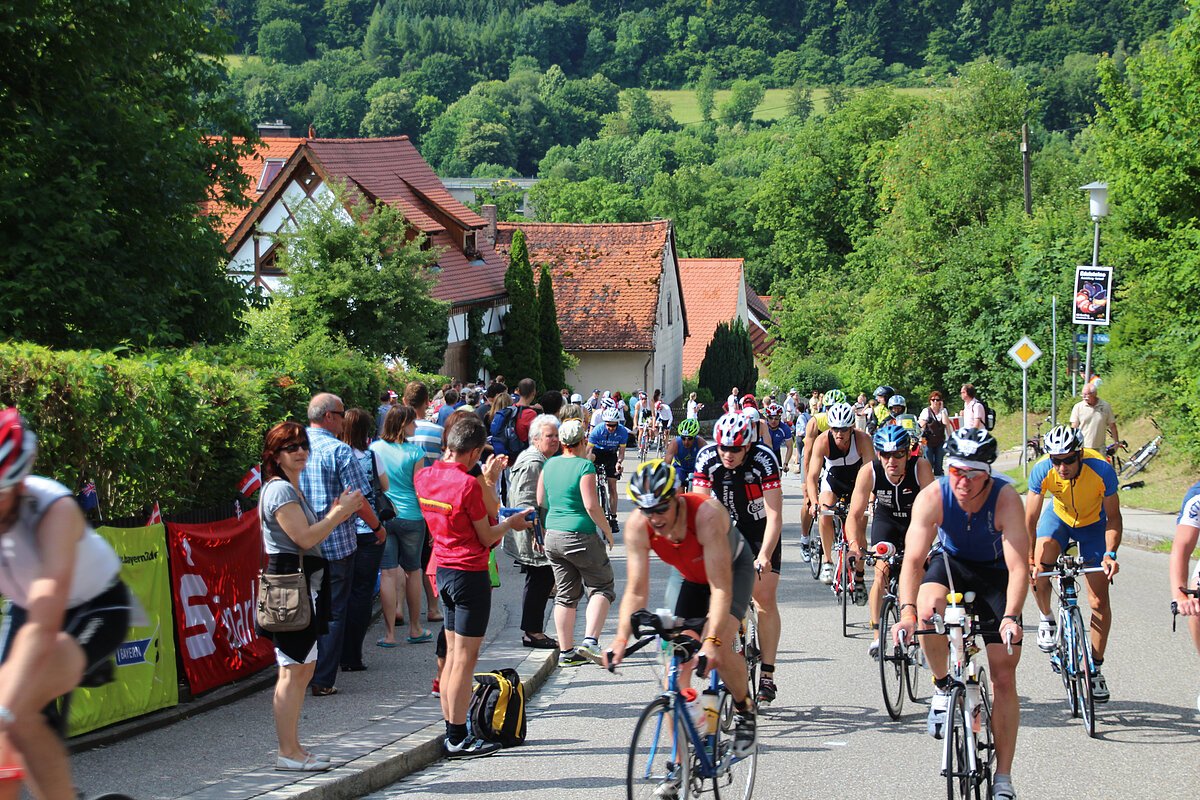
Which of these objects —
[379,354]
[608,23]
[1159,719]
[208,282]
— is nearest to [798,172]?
[379,354]

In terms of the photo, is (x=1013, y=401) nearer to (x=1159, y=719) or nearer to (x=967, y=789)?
(x=1159, y=719)

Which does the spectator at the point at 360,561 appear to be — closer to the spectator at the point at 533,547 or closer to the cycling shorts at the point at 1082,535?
the spectator at the point at 533,547

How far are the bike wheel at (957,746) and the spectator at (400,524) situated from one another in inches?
202

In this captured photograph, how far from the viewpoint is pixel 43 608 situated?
15.2ft

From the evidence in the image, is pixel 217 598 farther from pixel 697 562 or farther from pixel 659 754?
pixel 659 754

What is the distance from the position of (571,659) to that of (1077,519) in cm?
403

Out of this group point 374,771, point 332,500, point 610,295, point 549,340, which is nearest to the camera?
point 374,771

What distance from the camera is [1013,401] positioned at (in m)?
41.4

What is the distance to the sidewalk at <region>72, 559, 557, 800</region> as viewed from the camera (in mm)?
7159

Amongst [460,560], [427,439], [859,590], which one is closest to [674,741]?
[460,560]

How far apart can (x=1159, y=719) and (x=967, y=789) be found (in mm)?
3160

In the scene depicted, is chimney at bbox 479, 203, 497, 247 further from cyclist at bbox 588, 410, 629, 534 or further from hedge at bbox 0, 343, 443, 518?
hedge at bbox 0, 343, 443, 518

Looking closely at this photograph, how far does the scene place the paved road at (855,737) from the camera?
298 inches

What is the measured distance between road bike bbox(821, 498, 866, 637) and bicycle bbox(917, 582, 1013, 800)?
17.2 ft
